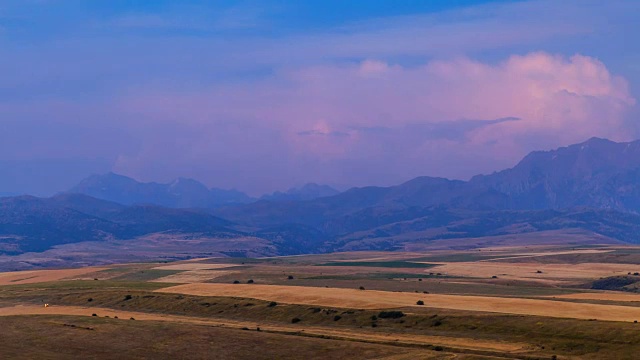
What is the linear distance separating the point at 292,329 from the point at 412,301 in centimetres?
2617

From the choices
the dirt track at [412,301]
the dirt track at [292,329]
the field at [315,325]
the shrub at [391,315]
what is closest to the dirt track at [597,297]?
the field at [315,325]

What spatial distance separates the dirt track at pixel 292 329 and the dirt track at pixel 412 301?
15013 millimetres

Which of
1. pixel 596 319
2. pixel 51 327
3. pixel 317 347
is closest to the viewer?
pixel 317 347

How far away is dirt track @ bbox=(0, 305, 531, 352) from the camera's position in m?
91.0

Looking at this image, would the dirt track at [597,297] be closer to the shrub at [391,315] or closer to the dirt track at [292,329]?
the shrub at [391,315]

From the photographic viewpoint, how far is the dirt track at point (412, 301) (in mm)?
109438

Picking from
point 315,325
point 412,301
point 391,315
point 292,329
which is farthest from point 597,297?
point 292,329

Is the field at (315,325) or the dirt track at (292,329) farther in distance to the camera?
the dirt track at (292,329)

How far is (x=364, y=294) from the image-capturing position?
143 metres

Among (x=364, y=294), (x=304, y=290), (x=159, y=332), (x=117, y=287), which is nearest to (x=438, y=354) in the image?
(x=159, y=332)

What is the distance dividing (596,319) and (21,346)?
59.8 meters

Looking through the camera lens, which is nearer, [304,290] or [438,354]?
[438,354]

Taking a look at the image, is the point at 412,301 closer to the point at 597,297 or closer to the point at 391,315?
the point at 391,315

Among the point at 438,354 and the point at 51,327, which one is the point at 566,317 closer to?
the point at 438,354
